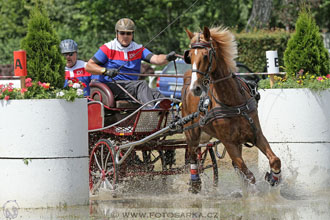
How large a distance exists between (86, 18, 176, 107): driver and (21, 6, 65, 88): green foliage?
92cm

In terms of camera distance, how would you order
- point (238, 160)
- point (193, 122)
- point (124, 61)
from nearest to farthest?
point (238, 160)
point (193, 122)
point (124, 61)

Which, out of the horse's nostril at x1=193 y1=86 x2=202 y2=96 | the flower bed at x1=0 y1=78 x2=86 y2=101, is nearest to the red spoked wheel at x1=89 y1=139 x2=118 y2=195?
the flower bed at x1=0 y1=78 x2=86 y2=101

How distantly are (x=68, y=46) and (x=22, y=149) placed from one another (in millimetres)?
3471

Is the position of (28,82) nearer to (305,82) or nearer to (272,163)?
(272,163)

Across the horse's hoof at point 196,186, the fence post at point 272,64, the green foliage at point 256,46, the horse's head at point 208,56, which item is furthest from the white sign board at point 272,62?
the green foliage at point 256,46

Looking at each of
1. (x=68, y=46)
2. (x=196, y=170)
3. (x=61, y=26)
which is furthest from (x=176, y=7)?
(x=196, y=170)

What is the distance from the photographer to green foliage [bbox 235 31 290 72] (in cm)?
2498

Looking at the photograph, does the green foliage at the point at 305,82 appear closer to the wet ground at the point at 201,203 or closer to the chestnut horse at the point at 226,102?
the chestnut horse at the point at 226,102

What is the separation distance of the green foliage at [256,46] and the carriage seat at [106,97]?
624 inches

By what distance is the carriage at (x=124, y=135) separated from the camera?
9039 millimetres

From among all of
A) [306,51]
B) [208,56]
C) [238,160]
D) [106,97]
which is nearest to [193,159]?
[238,160]

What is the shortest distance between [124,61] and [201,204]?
94.3 inches

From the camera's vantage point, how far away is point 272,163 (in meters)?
7.91

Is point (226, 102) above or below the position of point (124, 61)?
below
